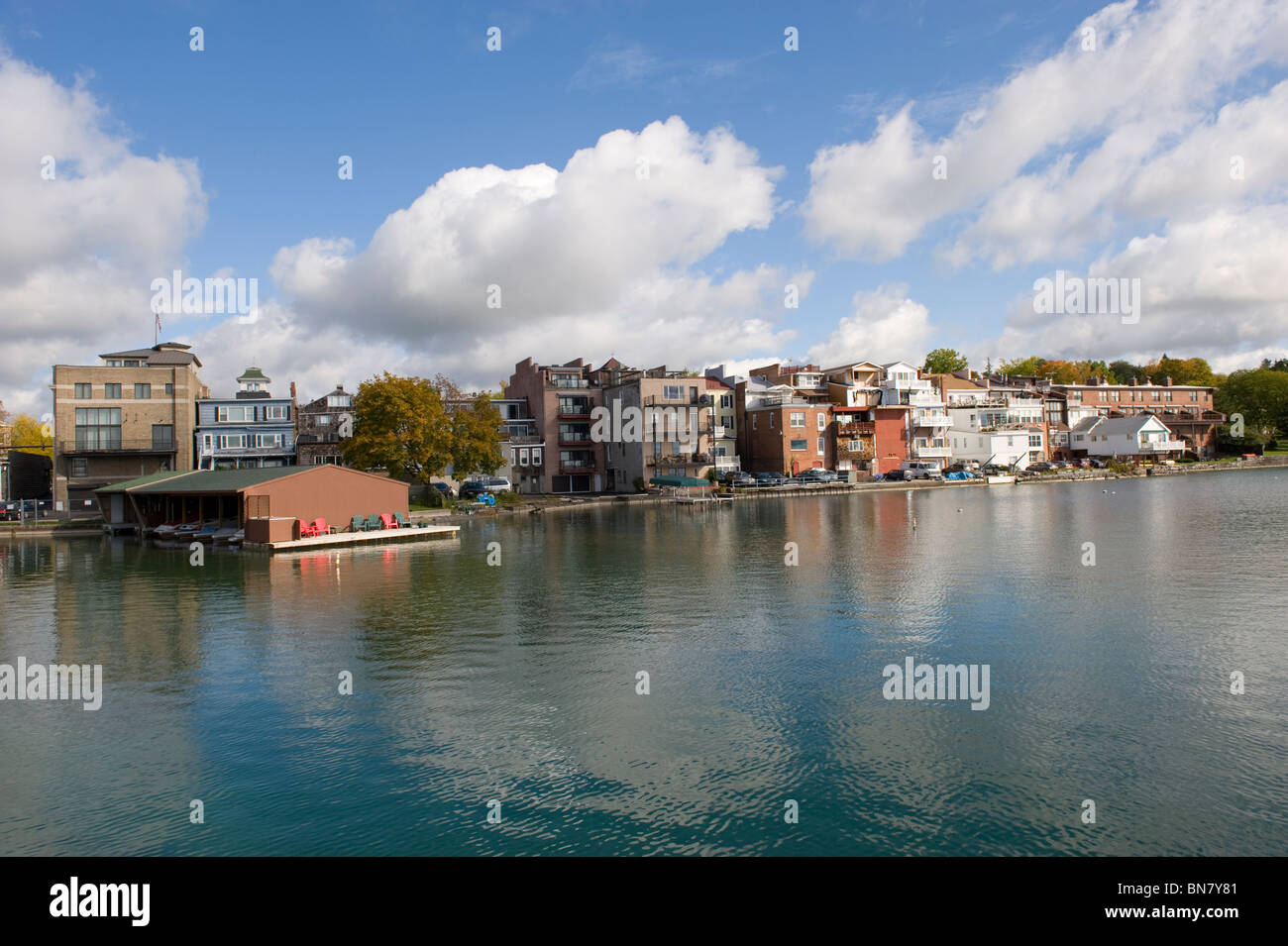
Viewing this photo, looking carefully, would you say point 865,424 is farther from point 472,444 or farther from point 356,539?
point 356,539

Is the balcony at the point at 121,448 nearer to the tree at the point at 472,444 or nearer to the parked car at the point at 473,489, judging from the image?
the parked car at the point at 473,489

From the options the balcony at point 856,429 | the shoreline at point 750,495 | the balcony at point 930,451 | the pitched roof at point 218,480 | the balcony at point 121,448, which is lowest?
the shoreline at point 750,495

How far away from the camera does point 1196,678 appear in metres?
15.8

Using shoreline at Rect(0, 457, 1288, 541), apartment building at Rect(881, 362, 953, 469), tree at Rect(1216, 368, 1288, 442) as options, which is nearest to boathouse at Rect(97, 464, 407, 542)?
shoreline at Rect(0, 457, 1288, 541)

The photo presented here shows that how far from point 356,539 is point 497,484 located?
31.8m

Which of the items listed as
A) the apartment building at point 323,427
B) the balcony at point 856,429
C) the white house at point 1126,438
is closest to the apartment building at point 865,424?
the balcony at point 856,429

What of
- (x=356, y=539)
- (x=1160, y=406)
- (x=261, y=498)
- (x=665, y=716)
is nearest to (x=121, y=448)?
(x=261, y=498)

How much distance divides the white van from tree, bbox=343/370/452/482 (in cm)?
5148

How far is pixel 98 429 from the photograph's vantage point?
6888 cm

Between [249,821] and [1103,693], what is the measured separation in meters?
14.5

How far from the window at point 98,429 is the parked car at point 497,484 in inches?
1222

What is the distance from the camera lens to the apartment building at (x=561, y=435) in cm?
8275

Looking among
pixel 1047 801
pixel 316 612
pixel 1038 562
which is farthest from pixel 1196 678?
pixel 316 612
